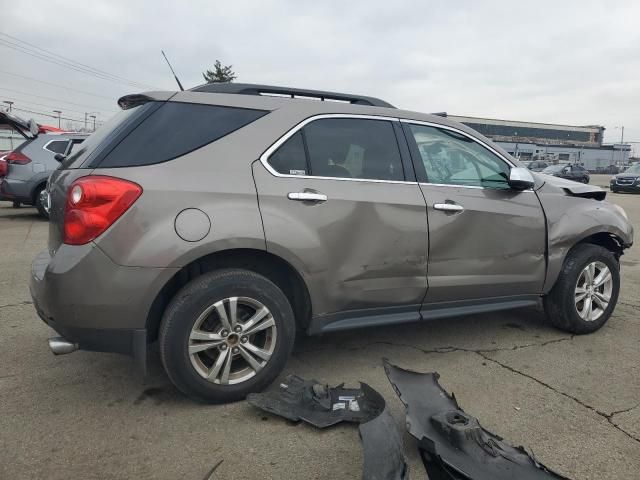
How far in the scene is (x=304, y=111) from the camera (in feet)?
10.3

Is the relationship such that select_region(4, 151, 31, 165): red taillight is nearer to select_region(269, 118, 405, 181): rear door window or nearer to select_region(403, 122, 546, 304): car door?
select_region(269, 118, 405, 181): rear door window

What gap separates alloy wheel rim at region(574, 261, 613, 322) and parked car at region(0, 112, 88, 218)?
358 inches

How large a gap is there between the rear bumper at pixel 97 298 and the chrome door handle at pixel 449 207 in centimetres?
179

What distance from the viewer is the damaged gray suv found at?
2.58 metres

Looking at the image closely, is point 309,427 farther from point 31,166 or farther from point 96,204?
point 31,166

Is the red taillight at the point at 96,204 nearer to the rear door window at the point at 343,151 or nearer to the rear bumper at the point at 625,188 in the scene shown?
the rear door window at the point at 343,151

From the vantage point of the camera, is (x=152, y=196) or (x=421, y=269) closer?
(x=152, y=196)

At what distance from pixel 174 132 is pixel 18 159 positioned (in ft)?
28.5

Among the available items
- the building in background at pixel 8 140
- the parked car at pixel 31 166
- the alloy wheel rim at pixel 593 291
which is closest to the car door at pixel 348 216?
the alloy wheel rim at pixel 593 291

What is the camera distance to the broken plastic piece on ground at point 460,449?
219cm

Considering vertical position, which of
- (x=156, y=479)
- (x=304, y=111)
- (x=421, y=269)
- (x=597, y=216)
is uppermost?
(x=304, y=111)

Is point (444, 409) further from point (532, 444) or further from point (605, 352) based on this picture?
point (605, 352)

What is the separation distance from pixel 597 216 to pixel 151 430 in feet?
12.0

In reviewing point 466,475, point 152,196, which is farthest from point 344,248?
point 466,475
